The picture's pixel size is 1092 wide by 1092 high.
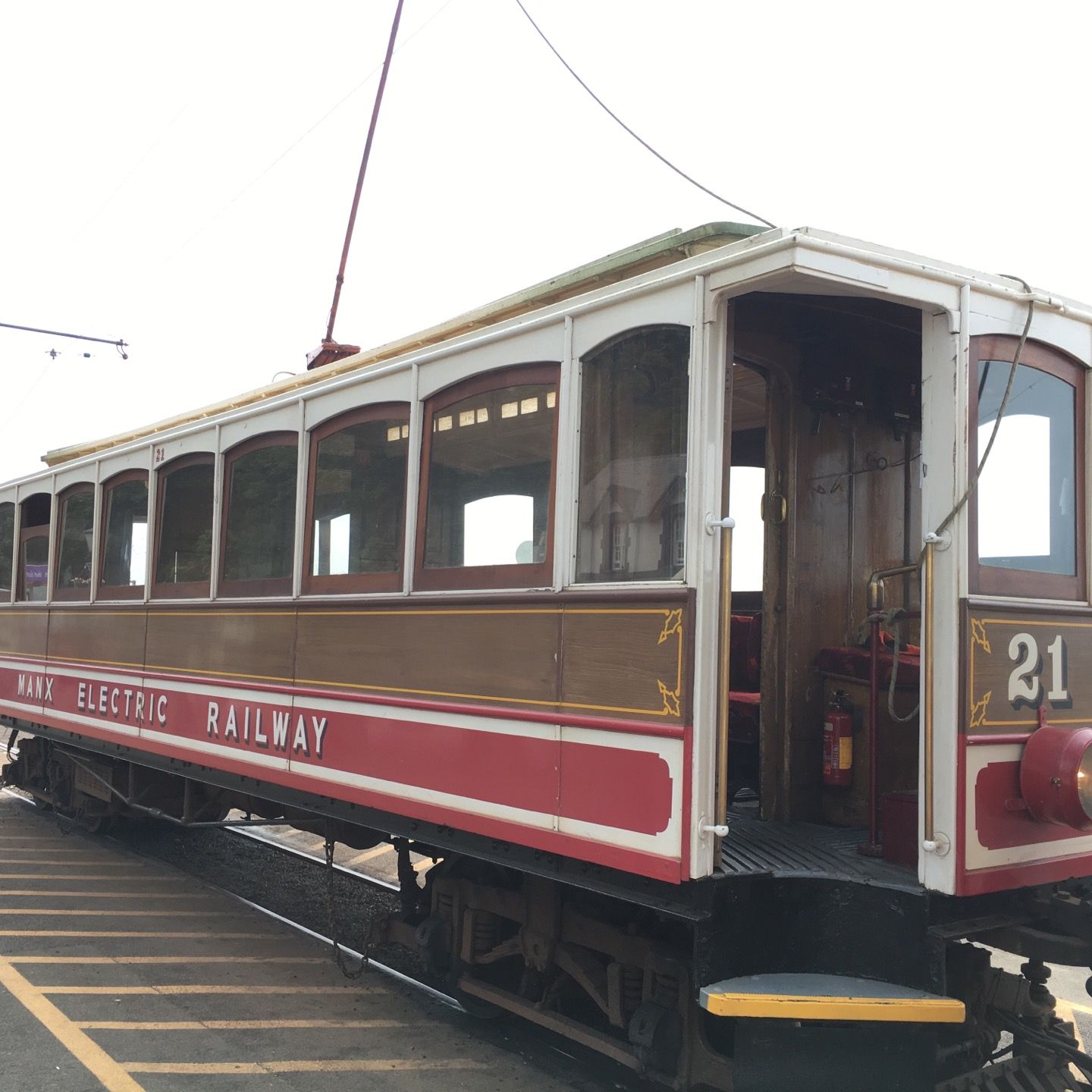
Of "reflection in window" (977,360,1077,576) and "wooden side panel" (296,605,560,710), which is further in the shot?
"wooden side panel" (296,605,560,710)

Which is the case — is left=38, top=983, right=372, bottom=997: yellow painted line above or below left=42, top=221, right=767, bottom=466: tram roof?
below

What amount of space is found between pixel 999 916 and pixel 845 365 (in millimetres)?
2271

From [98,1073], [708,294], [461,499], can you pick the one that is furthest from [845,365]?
[98,1073]

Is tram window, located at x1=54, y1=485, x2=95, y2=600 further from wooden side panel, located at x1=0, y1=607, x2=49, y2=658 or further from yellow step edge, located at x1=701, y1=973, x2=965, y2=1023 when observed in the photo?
yellow step edge, located at x1=701, y1=973, x2=965, y2=1023

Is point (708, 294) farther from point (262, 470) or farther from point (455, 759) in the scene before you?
point (262, 470)

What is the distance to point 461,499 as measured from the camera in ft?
14.9

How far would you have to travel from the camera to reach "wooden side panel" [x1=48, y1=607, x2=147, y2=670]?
278 inches

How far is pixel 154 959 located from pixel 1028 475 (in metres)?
4.97

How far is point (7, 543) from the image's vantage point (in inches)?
368

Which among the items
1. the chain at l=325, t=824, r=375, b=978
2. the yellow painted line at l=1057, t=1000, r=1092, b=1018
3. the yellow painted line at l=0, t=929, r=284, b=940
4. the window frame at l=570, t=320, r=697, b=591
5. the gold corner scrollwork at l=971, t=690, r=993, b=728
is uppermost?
the window frame at l=570, t=320, r=697, b=591

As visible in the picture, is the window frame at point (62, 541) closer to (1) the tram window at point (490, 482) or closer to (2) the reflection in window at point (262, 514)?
(2) the reflection in window at point (262, 514)

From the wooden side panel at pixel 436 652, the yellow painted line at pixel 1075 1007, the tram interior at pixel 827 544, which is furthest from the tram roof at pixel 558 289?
the yellow painted line at pixel 1075 1007

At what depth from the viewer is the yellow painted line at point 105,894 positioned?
7305 mm

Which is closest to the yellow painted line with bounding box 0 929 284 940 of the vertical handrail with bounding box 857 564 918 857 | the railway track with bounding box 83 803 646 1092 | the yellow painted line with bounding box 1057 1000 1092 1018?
the railway track with bounding box 83 803 646 1092
